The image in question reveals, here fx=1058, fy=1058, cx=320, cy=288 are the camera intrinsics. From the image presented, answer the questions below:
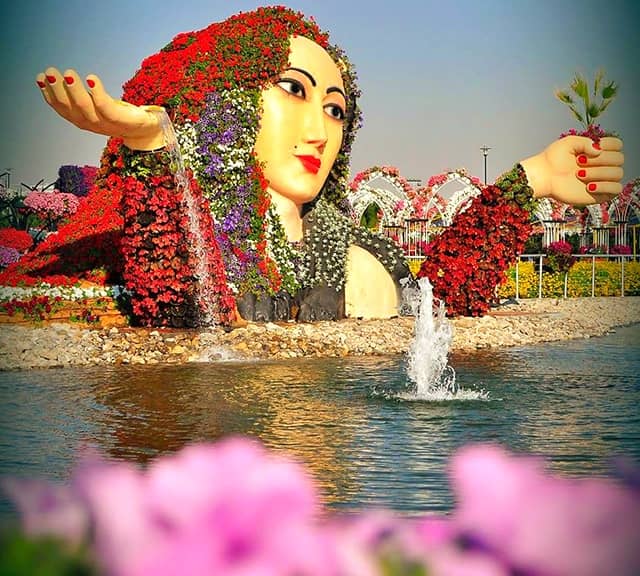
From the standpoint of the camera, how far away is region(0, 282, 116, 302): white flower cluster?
1084 centimetres

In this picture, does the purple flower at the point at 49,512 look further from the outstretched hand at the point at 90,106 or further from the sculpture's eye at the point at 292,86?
the sculpture's eye at the point at 292,86

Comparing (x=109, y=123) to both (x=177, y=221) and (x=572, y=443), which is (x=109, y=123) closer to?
(x=177, y=221)

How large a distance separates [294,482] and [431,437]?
4.83m

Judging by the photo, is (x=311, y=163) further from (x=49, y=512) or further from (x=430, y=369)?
(x=49, y=512)

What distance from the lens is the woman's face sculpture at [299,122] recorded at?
1095 cm

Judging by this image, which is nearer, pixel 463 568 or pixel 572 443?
pixel 463 568

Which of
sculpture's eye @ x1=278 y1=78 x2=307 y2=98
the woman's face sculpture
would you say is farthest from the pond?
A: sculpture's eye @ x1=278 y1=78 x2=307 y2=98

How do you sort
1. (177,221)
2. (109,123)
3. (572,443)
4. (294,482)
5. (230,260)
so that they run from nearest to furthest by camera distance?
(294,482) → (572,443) → (109,123) → (177,221) → (230,260)

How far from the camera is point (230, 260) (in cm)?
1098

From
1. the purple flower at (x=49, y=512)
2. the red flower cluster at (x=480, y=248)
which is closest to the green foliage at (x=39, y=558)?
the purple flower at (x=49, y=512)

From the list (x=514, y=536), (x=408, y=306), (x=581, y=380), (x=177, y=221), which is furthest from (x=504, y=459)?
(x=408, y=306)

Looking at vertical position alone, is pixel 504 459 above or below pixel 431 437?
above

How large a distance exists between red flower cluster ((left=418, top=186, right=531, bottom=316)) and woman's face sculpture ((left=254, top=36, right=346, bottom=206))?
1706mm

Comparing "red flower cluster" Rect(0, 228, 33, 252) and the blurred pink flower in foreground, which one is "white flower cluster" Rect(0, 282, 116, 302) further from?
the blurred pink flower in foreground
